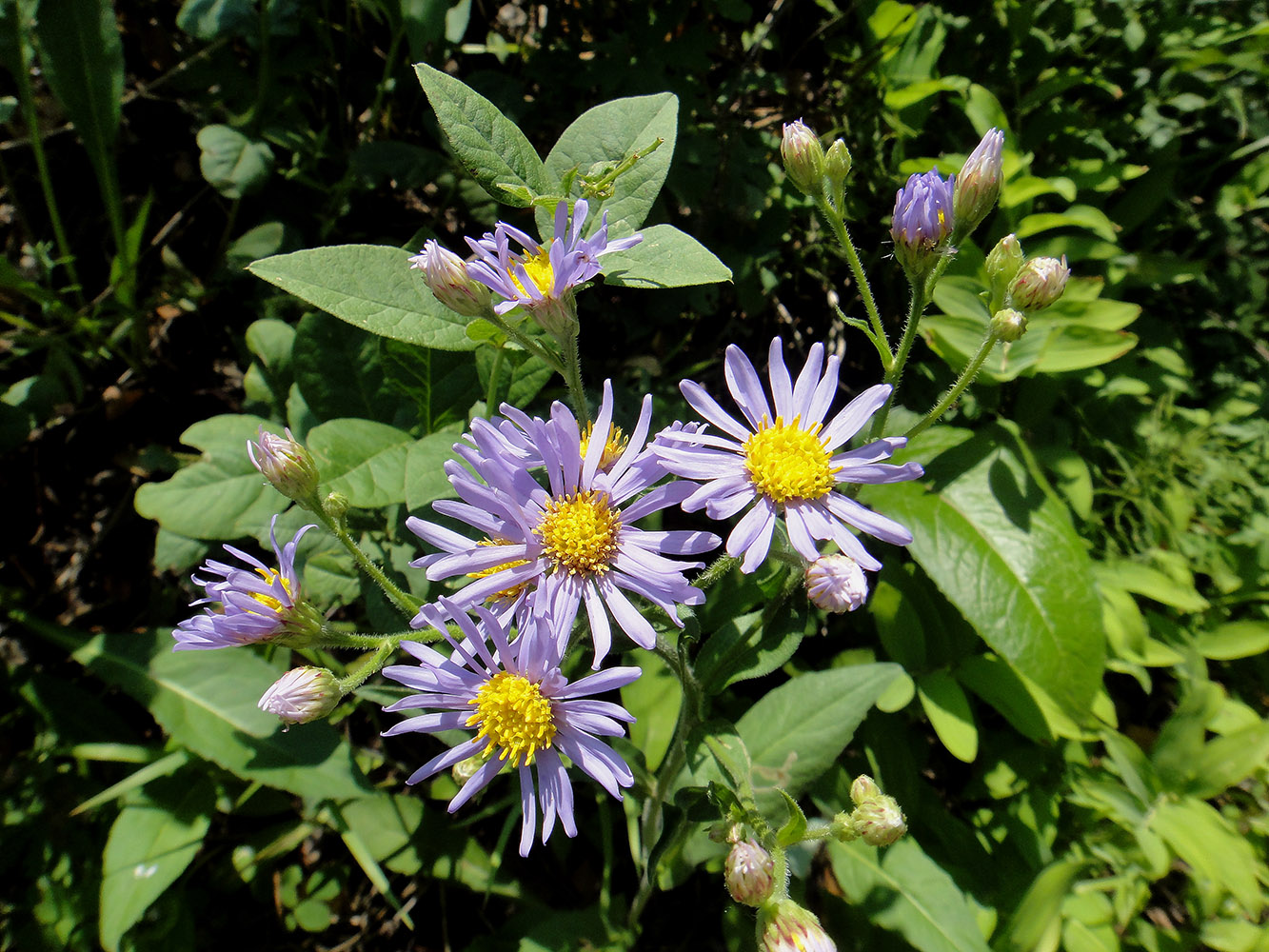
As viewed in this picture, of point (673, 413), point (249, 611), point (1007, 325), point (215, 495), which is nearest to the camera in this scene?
point (249, 611)

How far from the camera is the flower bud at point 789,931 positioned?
1925 mm

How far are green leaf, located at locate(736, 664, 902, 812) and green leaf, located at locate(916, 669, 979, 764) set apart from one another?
0.43 metres

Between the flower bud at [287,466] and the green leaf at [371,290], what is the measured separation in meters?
0.37

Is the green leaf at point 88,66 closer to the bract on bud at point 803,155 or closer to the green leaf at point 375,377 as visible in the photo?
the green leaf at point 375,377

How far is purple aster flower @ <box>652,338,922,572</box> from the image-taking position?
78.9 inches

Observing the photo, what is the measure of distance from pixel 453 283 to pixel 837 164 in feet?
3.85

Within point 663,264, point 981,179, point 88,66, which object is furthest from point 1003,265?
point 88,66

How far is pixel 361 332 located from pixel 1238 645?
3807 mm

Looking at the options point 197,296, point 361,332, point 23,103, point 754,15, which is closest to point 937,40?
point 754,15

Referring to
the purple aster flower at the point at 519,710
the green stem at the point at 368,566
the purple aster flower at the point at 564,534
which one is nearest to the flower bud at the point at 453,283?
the purple aster flower at the point at 564,534

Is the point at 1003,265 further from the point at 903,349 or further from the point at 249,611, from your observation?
the point at 249,611

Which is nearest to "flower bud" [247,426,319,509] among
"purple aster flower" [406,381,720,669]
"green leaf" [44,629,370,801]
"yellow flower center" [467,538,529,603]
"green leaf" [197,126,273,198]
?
"purple aster flower" [406,381,720,669]

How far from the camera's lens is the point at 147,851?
2969 mm

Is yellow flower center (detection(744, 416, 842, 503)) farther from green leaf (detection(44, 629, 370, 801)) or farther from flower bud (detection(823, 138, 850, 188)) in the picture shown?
green leaf (detection(44, 629, 370, 801))
